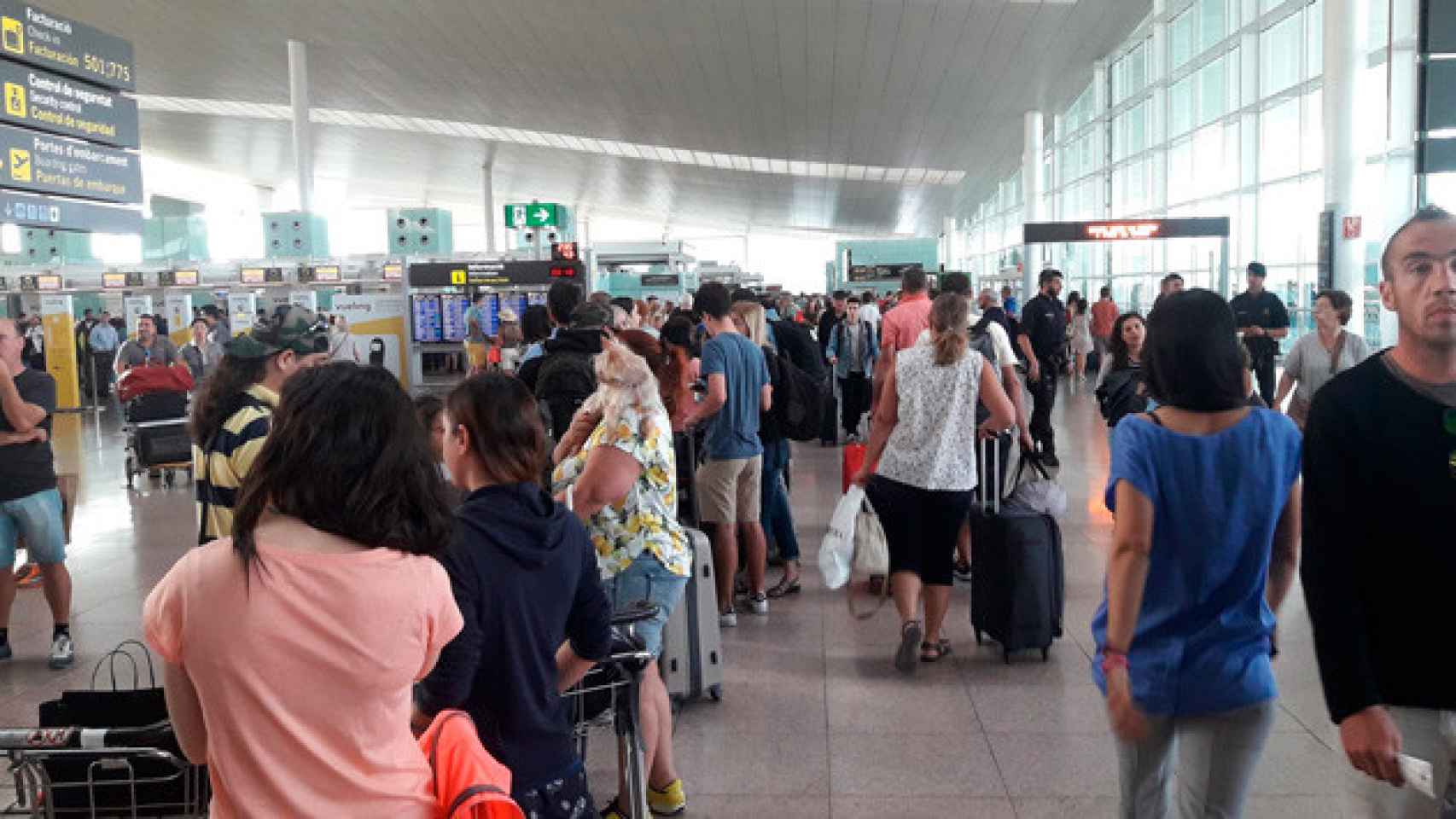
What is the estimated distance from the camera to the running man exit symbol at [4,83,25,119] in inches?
278

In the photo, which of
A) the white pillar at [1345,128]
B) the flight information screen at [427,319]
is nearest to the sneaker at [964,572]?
the white pillar at [1345,128]

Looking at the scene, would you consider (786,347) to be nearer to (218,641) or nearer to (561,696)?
(561,696)

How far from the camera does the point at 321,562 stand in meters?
1.79

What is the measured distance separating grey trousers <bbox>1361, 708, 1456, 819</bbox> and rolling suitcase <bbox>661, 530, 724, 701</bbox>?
3173 millimetres

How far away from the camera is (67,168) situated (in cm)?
779

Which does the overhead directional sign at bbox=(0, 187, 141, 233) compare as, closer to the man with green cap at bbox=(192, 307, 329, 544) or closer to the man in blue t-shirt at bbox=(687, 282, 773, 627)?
the man with green cap at bbox=(192, 307, 329, 544)

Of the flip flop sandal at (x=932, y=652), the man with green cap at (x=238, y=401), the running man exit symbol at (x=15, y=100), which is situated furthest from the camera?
the running man exit symbol at (x=15, y=100)

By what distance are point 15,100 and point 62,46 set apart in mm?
569

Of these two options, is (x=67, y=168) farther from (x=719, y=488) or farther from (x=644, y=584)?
(x=644, y=584)

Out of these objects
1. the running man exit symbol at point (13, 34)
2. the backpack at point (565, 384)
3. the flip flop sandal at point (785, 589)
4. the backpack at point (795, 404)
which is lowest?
the flip flop sandal at point (785, 589)

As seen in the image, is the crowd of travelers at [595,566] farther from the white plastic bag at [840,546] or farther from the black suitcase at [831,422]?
the black suitcase at [831,422]

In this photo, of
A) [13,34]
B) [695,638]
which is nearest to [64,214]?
[13,34]

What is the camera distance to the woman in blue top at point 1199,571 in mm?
2549

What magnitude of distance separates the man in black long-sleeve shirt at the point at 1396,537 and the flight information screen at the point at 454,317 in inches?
608
